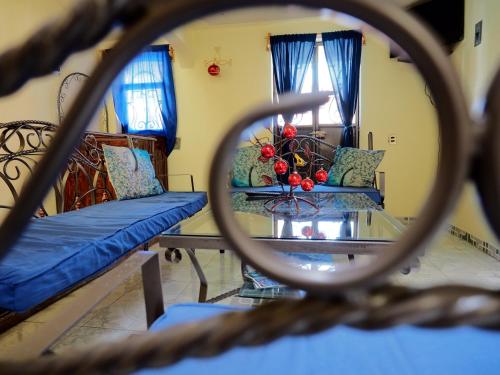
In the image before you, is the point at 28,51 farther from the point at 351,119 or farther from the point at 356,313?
the point at 351,119

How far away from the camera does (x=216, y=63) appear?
3.91 meters

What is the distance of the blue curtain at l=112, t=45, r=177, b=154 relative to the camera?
154 inches

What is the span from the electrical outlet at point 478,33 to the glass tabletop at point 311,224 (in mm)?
1857

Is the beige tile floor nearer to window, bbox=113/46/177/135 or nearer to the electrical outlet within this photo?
the electrical outlet

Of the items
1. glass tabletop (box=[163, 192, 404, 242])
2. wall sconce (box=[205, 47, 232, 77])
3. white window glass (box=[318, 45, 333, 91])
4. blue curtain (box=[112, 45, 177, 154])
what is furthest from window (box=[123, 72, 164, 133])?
glass tabletop (box=[163, 192, 404, 242])

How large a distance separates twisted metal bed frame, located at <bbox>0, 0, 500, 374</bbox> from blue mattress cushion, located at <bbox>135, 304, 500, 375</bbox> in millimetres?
396

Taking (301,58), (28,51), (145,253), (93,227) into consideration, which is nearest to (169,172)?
(301,58)

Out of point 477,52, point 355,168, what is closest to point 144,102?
point 355,168

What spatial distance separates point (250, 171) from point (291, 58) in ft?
4.88

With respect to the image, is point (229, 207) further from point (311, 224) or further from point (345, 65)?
point (345, 65)

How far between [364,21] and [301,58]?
385 cm

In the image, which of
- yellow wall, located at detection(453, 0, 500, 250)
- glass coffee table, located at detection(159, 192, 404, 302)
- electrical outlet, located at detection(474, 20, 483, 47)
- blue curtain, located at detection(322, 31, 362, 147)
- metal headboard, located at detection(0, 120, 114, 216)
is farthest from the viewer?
blue curtain, located at detection(322, 31, 362, 147)

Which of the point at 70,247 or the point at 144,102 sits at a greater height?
the point at 144,102

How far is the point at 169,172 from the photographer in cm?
407
